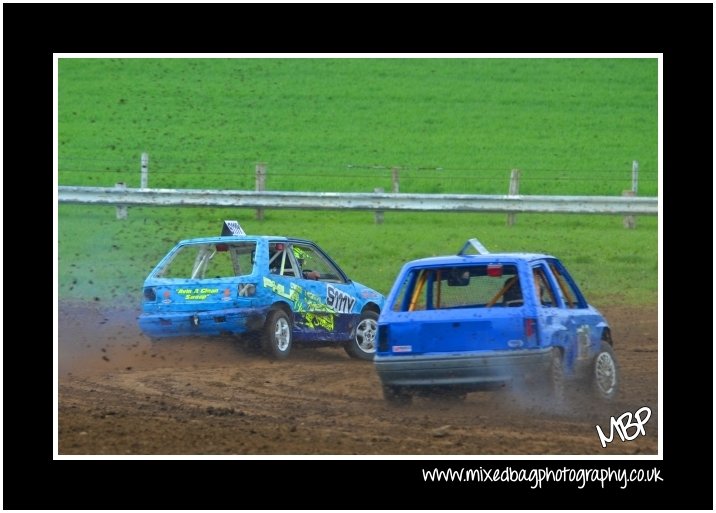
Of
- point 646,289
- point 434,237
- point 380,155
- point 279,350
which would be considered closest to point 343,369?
point 279,350

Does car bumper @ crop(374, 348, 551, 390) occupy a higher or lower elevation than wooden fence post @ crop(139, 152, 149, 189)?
lower

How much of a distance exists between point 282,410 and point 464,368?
6.27ft

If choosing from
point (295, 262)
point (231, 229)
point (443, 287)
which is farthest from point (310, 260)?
point (443, 287)

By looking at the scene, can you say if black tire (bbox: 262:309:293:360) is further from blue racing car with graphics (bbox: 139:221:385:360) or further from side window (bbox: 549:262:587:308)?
side window (bbox: 549:262:587:308)

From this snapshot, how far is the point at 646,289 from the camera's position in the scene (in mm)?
20250

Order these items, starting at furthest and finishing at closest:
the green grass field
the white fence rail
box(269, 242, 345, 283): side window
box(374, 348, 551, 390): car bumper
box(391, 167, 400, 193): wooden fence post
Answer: box(391, 167, 400, 193): wooden fence post, the green grass field, the white fence rail, box(269, 242, 345, 283): side window, box(374, 348, 551, 390): car bumper

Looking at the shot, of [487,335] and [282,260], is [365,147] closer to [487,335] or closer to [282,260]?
[282,260]

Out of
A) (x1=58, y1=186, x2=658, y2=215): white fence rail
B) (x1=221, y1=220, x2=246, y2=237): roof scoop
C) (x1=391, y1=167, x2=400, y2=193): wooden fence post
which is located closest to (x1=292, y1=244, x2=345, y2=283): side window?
(x1=221, y1=220, x2=246, y2=237): roof scoop

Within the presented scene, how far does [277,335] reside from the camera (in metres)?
14.9

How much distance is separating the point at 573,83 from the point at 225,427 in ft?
86.9

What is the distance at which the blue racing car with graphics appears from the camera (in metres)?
14.6

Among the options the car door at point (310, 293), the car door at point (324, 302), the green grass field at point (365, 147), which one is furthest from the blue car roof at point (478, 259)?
the green grass field at point (365, 147)

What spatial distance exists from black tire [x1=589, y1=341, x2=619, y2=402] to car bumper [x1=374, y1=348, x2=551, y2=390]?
1.17 meters

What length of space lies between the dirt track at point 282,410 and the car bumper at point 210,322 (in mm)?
313
